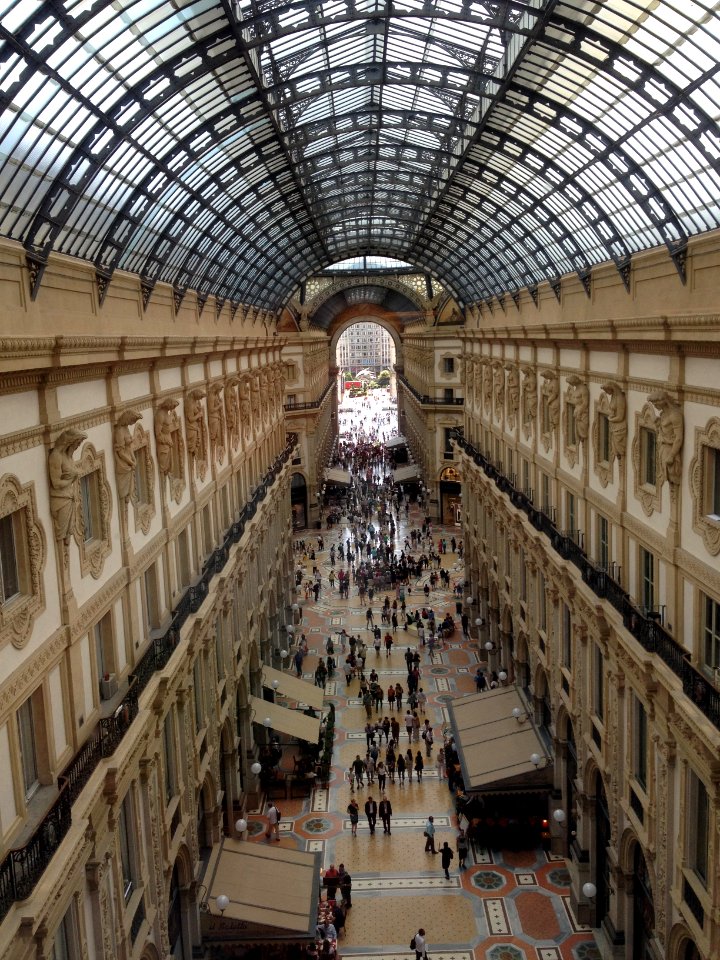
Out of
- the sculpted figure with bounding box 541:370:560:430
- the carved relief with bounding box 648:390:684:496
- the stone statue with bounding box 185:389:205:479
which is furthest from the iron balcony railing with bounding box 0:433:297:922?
Answer: the sculpted figure with bounding box 541:370:560:430

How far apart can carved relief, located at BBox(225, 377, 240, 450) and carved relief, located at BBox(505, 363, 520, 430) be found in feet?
34.0

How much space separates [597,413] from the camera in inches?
826

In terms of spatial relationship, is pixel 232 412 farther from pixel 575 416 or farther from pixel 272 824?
pixel 272 824

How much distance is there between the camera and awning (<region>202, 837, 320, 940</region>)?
18500 millimetres

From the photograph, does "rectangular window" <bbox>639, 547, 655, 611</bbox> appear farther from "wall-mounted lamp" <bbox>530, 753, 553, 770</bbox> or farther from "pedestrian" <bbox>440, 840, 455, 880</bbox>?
Answer: "pedestrian" <bbox>440, 840, 455, 880</bbox>

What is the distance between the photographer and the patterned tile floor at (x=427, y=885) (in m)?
19.8

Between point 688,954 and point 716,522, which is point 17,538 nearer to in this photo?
point 716,522

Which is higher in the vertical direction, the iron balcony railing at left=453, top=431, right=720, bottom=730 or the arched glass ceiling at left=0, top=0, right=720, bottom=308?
the arched glass ceiling at left=0, top=0, right=720, bottom=308

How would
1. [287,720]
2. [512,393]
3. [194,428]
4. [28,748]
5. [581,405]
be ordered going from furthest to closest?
[512,393] < [287,720] < [194,428] < [581,405] < [28,748]

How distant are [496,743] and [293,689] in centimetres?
888

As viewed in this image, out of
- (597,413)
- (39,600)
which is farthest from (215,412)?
(39,600)

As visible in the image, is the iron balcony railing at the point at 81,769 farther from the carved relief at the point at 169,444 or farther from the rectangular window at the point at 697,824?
the rectangular window at the point at 697,824

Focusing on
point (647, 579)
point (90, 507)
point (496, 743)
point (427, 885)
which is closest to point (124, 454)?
point (90, 507)

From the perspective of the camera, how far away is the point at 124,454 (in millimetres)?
15617
